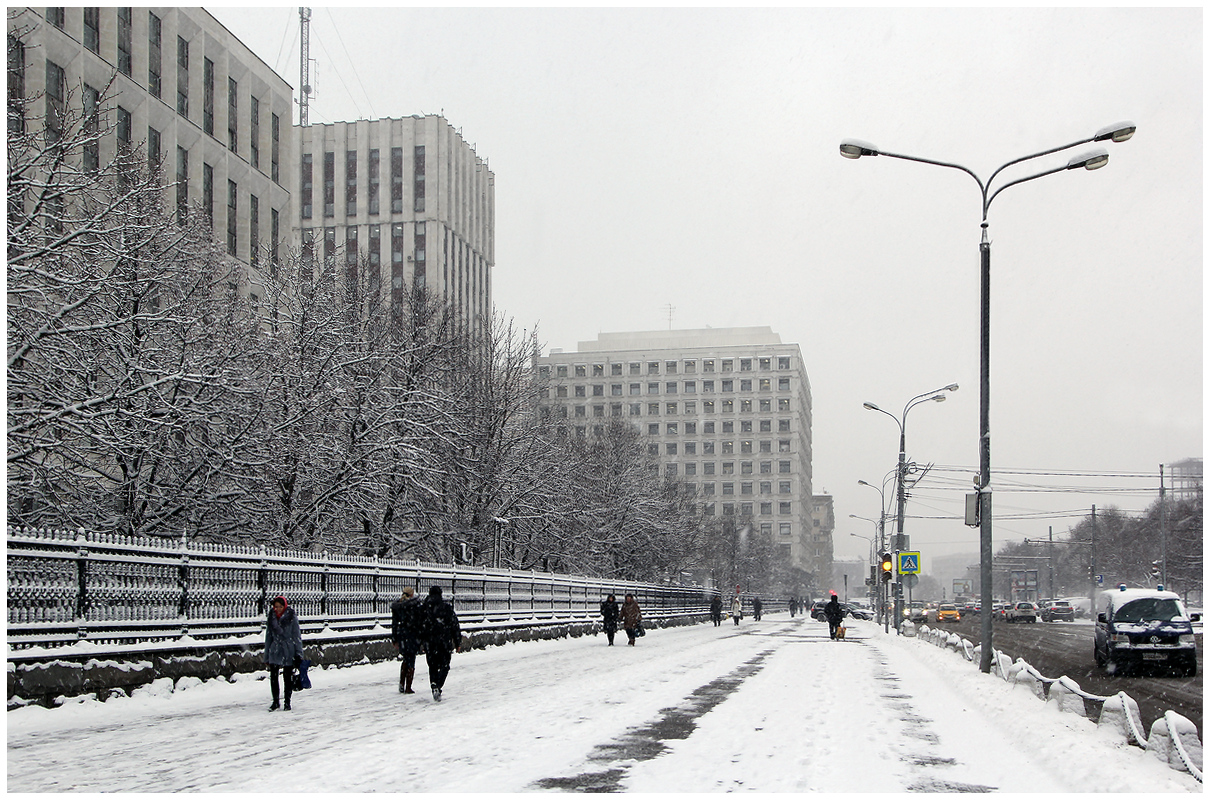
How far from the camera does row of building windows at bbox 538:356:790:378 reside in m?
164

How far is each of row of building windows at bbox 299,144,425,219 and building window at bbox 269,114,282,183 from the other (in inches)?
2106

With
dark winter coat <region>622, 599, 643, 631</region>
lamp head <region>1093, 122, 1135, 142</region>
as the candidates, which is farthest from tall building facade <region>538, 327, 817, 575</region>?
lamp head <region>1093, 122, 1135, 142</region>

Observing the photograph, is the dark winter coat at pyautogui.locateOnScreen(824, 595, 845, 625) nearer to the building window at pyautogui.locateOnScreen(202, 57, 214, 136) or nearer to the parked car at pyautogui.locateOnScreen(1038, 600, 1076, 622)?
the building window at pyautogui.locateOnScreen(202, 57, 214, 136)

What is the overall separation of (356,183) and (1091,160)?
99.5m

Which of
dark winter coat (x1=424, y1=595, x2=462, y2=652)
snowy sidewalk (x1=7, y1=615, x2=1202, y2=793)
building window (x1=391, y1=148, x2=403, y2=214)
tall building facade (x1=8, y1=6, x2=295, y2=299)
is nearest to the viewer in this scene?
snowy sidewalk (x1=7, y1=615, x2=1202, y2=793)

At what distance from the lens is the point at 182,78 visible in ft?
161

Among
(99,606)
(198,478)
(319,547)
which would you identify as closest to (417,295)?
(319,547)

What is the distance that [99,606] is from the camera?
14.5 metres

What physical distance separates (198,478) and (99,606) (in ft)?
35.0

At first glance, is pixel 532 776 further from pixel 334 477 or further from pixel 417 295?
pixel 417 295

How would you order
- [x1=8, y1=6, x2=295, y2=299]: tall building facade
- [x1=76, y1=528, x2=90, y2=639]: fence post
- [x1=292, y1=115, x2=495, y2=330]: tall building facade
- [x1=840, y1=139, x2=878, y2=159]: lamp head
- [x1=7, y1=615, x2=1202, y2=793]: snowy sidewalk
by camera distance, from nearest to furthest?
[x1=7, y1=615, x2=1202, y2=793]: snowy sidewalk, [x1=76, y1=528, x2=90, y2=639]: fence post, [x1=840, y1=139, x2=878, y2=159]: lamp head, [x1=8, y1=6, x2=295, y2=299]: tall building facade, [x1=292, y1=115, x2=495, y2=330]: tall building facade

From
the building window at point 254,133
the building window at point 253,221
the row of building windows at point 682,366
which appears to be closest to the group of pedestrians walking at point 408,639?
the building window at point 253,221

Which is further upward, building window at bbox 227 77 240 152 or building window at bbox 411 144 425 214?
building window at bbox 411 144 425 214

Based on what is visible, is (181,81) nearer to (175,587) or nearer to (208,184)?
(208,184)
